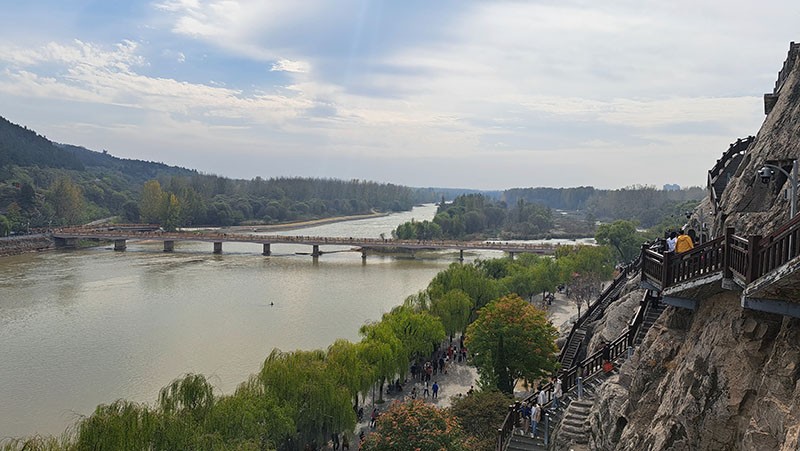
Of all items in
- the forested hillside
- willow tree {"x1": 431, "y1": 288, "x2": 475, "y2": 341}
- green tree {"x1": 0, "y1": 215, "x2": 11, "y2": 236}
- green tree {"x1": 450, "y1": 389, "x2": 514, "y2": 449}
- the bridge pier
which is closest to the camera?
green tree {"x1": 450, "y1": 389, "x2": 514, "y2": 449}

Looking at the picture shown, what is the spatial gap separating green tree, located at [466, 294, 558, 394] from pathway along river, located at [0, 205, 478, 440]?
9.84 metres

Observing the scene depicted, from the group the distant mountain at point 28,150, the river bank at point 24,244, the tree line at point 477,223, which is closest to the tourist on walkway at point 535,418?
the river bank at point 24,244

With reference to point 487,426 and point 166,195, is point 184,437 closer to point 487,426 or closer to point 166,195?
point 487,426

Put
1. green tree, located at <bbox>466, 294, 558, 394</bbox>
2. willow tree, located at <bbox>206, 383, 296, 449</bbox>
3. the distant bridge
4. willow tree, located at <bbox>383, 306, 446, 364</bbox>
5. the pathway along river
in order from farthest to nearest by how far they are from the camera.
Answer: the distant bridge < willow tree, located at <bbox>383, 306, 446, 364</bbox> < the pathway along river < green tree, located at <bbox>466, 294, 558, 394</bbox> < willow tree, located at <bbox>206, 383, 296, 449</bbox>

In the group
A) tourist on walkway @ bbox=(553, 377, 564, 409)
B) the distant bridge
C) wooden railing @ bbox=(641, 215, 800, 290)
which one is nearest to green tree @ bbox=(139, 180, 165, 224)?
the distant bridge

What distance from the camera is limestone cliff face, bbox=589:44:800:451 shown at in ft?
19.7

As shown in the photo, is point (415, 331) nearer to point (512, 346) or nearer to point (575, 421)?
point (512, 346)

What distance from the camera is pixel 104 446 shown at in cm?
1145

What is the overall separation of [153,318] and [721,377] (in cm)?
3292

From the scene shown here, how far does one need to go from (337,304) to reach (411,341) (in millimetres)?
16057

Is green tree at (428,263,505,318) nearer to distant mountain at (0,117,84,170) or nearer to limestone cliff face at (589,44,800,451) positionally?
limestone cliff face at (589,44,800,451)

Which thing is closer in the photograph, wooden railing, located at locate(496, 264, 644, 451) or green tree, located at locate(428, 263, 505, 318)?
wooden railing, located at locate(496, 264, 644, 451)

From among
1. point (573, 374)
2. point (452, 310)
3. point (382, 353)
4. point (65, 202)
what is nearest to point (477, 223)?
point (65, 202)

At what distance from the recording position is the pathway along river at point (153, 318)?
22066 millimetres
